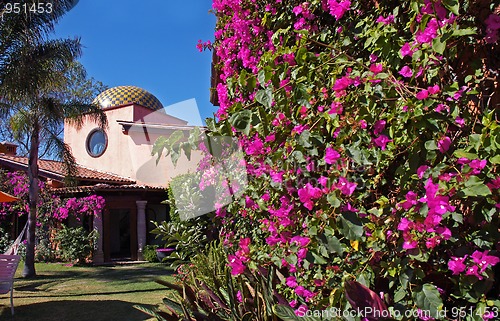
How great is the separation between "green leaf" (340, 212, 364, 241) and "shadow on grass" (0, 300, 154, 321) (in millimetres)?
5582

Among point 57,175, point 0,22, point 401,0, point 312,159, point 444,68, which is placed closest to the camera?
point 444,68

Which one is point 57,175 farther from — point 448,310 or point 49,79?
point 448,310

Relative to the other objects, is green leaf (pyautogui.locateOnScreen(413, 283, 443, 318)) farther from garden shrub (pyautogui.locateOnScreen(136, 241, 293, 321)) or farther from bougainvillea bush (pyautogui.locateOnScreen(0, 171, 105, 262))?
bougainvillea bush (pyautogui.locateOnScreen(0, 171, 105, 262))

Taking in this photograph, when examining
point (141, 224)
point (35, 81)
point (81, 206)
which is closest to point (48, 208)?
point (81, 206)

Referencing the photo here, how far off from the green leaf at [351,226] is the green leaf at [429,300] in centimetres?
34

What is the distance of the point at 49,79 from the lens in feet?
39.2

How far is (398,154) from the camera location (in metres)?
1.76

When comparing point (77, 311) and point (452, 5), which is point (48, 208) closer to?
point (77, 311)

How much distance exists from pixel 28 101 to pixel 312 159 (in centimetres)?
1207

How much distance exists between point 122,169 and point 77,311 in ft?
42.3

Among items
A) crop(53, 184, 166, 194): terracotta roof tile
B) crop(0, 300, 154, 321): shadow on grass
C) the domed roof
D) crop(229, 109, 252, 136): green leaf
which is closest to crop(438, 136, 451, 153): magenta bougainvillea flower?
crop(229, 109, 252, 136): green leaf

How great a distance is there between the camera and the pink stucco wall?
18578 mm

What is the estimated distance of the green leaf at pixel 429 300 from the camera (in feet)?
5.25

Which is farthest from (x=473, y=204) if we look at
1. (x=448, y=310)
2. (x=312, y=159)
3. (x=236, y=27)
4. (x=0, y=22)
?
(x=0, y=22)
